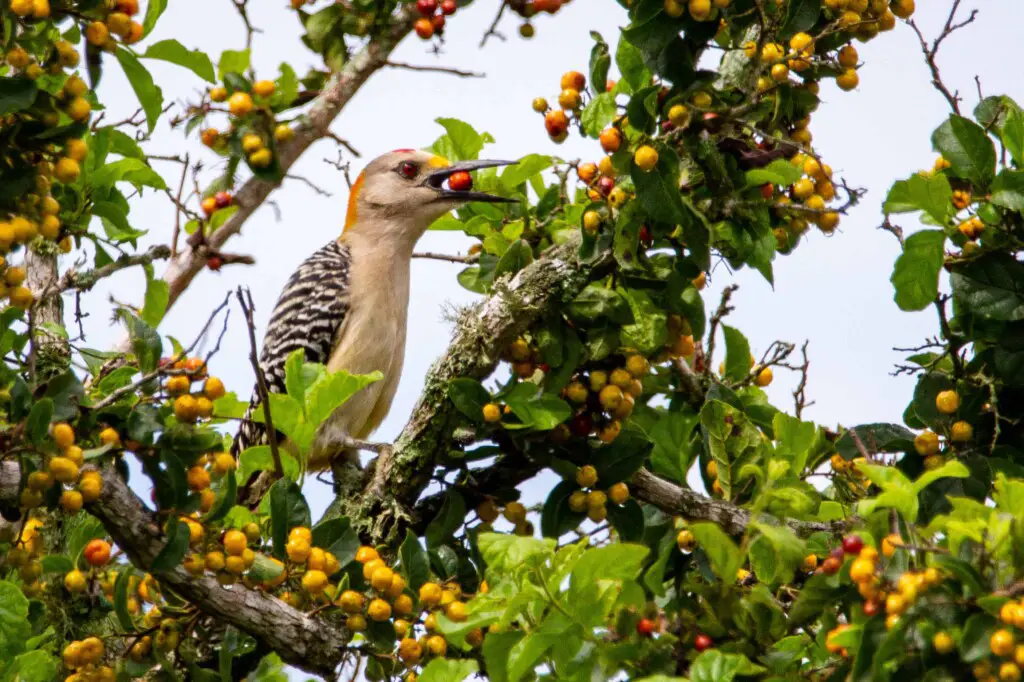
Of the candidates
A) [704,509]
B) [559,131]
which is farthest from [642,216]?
[704,509]

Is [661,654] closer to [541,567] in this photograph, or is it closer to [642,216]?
[541,567]

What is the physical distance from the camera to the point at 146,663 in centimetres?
388

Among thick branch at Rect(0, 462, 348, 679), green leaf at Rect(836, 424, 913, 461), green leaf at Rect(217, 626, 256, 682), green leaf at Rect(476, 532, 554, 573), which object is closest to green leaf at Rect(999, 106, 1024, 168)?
green leaf at Rect(836, 424, 913, 461)

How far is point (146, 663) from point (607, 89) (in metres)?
2.29

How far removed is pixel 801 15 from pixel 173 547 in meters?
2.44

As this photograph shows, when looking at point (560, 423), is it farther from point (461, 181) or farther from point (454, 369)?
point (461, 181)

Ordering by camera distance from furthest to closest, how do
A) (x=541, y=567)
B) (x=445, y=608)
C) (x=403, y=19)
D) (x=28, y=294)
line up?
(x=403, y=19) < (x=445, y=608) < (x=28, y=294) < (x=541, y=567)

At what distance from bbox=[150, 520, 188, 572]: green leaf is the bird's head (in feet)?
11.5

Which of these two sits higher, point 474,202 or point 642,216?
point 474,202

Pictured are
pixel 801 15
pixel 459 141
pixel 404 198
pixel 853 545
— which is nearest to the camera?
pixel 853 545

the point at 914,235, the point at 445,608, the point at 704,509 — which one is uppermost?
the point at 914,235

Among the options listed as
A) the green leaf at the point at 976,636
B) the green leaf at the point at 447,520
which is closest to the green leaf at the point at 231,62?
the green leaf at the point at 447,520

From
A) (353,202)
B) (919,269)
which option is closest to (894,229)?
(919,269)

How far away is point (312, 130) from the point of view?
5.03 m
